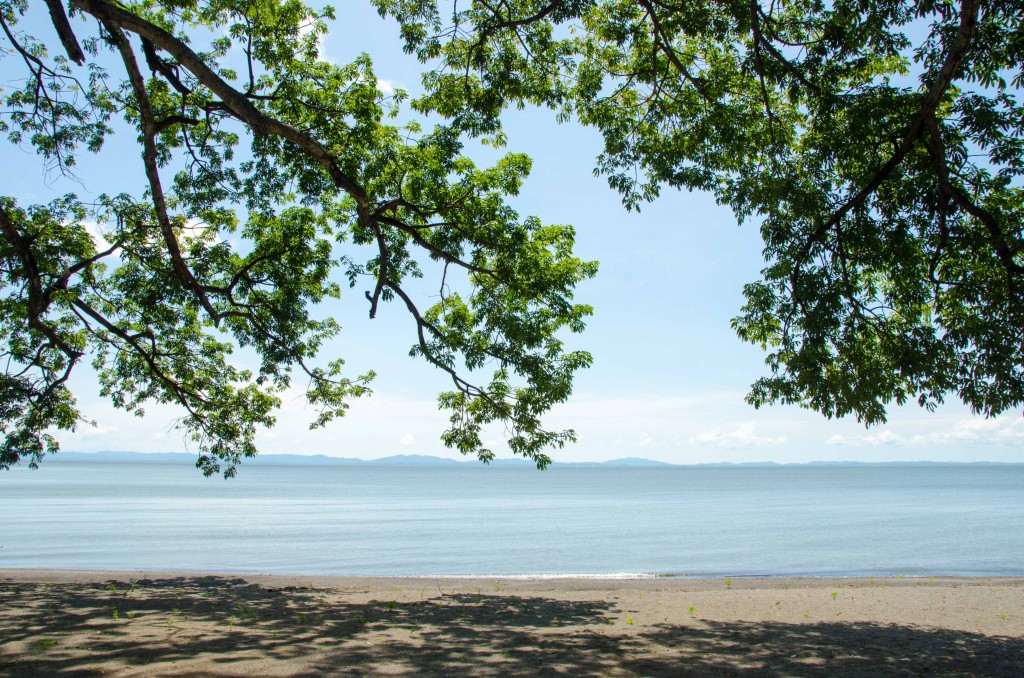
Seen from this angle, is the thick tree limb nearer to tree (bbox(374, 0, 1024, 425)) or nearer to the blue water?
tree (bbox(374, 0, 1024, 425))

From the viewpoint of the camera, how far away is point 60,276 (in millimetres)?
11062

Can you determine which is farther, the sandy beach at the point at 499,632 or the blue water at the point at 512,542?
the blue water at the point at 512,542

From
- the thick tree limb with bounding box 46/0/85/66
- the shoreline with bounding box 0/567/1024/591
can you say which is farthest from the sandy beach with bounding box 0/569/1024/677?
the thick tree limb with bounding box 46/0/85/66

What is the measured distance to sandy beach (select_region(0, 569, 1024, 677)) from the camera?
5902 mm

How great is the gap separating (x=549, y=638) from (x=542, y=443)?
13.0 ft

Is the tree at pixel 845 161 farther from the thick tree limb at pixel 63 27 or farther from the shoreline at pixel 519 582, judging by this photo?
the shoreline at pixel 519 582

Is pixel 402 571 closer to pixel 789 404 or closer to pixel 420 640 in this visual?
pixel 420 640

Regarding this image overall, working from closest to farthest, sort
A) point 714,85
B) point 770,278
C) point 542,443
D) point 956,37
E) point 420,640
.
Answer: point 956,37, point 420,640, point 770,278, point 714,85, point 542,443

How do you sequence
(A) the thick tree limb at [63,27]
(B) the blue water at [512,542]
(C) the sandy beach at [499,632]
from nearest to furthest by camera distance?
(C) the sandy beach at [499,632]
(A) the thick tree limb at [63,27]
(B) the blue water at [512,542]

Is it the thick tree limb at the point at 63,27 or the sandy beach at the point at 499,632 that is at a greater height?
the thick tree limb at the point at 63,27

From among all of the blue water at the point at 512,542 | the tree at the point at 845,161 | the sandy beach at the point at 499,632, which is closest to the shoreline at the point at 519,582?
the sandy beach at the point at 499,632

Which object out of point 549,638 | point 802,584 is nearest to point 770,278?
point 549,638

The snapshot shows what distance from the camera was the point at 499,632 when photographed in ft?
24.7

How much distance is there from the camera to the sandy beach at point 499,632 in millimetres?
5902
